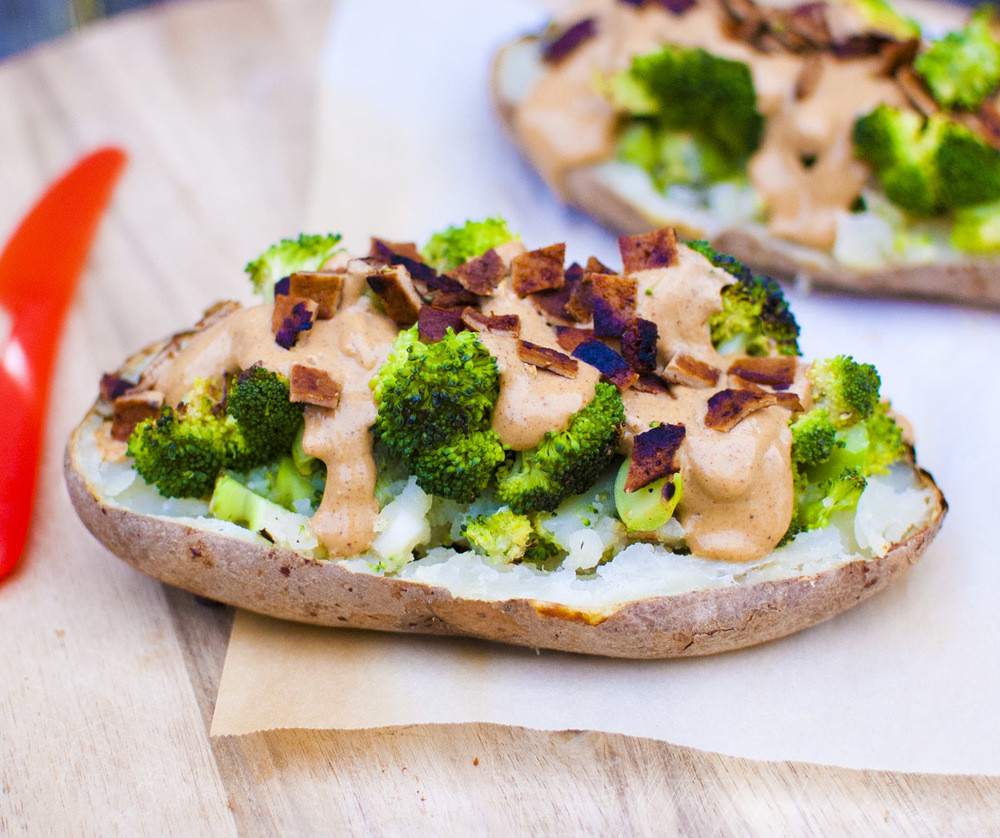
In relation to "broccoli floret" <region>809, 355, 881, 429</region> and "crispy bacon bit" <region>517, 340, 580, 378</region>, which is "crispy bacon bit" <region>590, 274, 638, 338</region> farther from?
"broccoli floret" <region>809, 355, 881, 429</region>

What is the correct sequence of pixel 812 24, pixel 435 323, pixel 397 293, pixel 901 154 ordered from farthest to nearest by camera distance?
pixel 812 24 → pixel 901 154 → pixel 397 293 → pixel 435 323

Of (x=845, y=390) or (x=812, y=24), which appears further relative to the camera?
(x=812, y=24)

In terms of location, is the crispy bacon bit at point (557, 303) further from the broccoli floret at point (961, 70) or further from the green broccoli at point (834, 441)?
the broccoli floret at point (961, 70)

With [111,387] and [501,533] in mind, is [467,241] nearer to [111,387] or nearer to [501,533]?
[501,533]

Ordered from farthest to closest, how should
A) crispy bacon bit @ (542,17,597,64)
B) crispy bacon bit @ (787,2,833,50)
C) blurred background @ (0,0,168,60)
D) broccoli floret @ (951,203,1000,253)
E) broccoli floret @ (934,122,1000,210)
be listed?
blurred background @ (0,0,168,60), crispy bacon bit @ (542,17,597,64), crispy bacon bit @ (787,2,833,50), broccoli floret @ (951,203,1000,253), broccoli floret @ (934,122,1000,210)

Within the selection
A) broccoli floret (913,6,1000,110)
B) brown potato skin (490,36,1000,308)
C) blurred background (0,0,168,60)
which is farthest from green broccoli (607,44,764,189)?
blurred background (0,0,168,60)

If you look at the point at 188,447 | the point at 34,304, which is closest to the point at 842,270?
the point at 188,447

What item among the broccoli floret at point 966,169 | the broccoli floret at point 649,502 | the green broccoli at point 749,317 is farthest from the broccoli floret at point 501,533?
the broccoli floret at point 966,169
